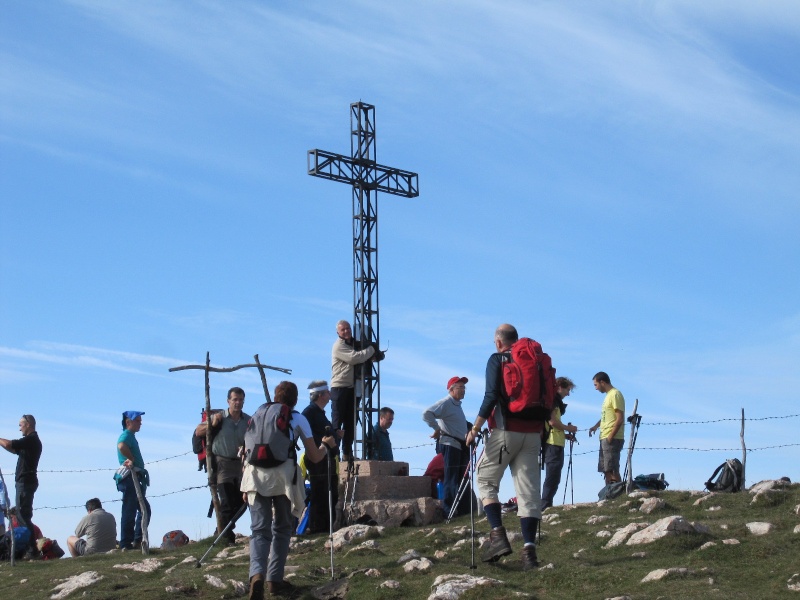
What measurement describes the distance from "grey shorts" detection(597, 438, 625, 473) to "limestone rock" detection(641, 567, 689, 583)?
5.30m

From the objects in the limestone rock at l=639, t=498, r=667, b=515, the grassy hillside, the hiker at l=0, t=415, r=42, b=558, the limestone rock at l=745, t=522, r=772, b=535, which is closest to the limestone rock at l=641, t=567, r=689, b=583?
the grassy hillside

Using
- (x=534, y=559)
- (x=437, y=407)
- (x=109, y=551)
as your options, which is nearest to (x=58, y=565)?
(x=109, y=551)

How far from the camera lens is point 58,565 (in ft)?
42.7

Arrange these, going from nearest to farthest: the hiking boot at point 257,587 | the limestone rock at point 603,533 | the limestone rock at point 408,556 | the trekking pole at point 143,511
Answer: the hiking boot at point 257,587, the limestone rock at point 408,556, the limestone rock at point 603,533, the trekking pole at point 143,511

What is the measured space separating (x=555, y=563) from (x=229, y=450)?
4.90 m

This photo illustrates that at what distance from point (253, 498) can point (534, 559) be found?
8.19 feet

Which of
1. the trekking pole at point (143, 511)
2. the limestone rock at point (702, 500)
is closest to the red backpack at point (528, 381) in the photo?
the limestone rock at point (702, 500)

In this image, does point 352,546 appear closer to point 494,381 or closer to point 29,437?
point 494,381

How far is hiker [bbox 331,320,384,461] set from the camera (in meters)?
14.9

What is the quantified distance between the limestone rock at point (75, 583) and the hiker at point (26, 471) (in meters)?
3.98

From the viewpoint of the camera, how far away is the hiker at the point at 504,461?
9656mm

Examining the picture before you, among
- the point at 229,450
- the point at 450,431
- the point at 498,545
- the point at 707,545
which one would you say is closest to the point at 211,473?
the point at 229,450

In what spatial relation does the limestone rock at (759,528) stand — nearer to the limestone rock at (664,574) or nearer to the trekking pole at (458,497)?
the limestone rock at (664,574)

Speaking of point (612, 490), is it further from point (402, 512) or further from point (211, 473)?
point (211, 473)
